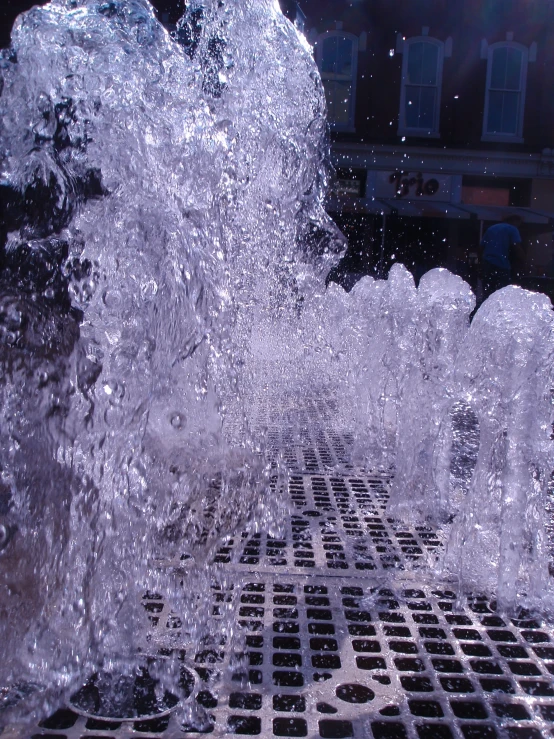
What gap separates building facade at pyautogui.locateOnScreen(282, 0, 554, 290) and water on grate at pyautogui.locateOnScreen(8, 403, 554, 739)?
13.3m

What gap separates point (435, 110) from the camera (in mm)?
15500

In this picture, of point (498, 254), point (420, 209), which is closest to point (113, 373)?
point (498, 254)

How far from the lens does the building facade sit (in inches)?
599

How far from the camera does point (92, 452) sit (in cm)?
183

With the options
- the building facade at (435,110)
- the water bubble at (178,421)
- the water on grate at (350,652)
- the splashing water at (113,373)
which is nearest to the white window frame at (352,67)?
the building facade at (435,110)

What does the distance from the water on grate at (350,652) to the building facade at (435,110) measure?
43.8 ft

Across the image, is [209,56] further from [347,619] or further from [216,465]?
[347,619]

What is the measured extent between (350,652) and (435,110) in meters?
15.6

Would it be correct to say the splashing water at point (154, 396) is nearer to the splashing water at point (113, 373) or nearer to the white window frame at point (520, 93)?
the splashing water at point (113, 373)

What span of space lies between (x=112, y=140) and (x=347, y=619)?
5.42ft

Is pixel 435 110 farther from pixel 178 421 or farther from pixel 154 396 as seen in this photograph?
pixel 154 396

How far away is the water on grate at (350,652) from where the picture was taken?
4.30ft

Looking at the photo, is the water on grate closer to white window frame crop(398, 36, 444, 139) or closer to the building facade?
the building facade

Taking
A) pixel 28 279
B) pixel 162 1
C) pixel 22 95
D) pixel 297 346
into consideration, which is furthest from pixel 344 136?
pixel 22 95
